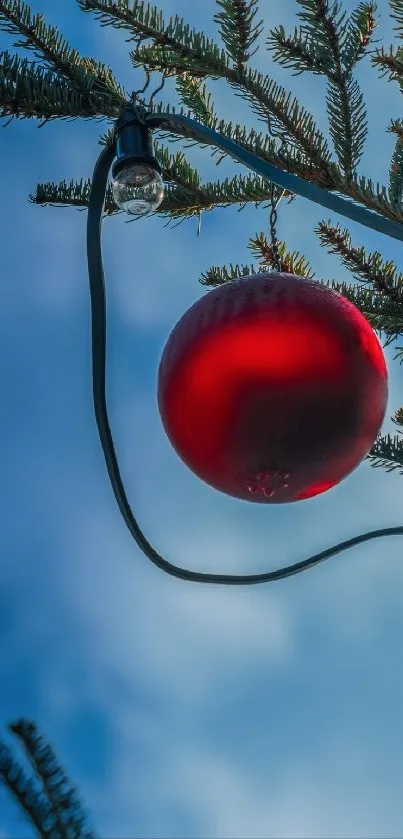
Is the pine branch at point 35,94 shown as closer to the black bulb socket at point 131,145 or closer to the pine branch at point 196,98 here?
the pine branch at point 196,98

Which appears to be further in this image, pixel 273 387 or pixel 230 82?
pixel 230 82

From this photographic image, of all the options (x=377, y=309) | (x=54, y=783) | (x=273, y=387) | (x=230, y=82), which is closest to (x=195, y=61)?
(x=230, y=82)

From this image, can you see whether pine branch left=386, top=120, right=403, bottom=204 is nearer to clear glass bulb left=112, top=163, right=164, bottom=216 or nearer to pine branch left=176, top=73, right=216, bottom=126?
pine branch left=176, top=73, right=216, bottom=126

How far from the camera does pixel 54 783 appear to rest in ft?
3.38

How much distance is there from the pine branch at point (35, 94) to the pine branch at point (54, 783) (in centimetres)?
182

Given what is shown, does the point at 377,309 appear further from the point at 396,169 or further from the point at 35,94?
the point at 35,94

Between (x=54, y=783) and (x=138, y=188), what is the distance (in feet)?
3.85

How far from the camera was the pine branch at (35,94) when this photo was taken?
2.37 meters

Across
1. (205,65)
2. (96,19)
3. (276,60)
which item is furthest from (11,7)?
(276,60)

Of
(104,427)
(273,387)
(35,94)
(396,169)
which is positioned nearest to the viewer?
(273,387)

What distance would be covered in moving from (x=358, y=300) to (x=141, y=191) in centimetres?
124

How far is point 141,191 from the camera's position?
1.80 m

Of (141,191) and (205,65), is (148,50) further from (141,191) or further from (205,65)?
(141,191)

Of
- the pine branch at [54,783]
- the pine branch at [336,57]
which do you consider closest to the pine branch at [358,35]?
the pine branch at [336,57]
